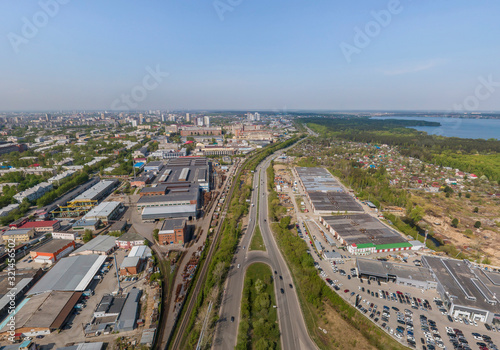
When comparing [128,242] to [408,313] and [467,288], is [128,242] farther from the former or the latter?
[467,288]

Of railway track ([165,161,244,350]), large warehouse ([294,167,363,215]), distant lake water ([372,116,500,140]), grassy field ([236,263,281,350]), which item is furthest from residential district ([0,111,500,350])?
distant lake water ([372,116,500,140])

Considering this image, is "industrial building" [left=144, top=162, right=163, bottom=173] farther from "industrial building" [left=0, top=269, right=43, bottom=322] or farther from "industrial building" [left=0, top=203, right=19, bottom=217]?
"industrial building" [left=0, top=269, right=43, bottom=322]

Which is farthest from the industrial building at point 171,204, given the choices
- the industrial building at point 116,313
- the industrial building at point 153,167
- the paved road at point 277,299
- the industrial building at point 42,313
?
the industrial building at point 153,167

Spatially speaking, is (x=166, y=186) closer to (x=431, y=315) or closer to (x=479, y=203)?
(x=431, y=315)

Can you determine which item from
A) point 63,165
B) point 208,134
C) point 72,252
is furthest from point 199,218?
A: point 208,134

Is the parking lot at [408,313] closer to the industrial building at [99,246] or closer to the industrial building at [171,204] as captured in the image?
the industrial building at [171,204]

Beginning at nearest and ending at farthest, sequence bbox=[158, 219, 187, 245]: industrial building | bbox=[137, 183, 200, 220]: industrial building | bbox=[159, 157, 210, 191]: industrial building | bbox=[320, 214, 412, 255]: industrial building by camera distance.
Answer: bbox=[320, 214, 412, 255]: industrial building → bbox=[158, 219, 187, 245]: industrial building → bbox=[137, 183, 200, 220]: industrial building → bbox=[159, 157, 210, 191]: industrial building
